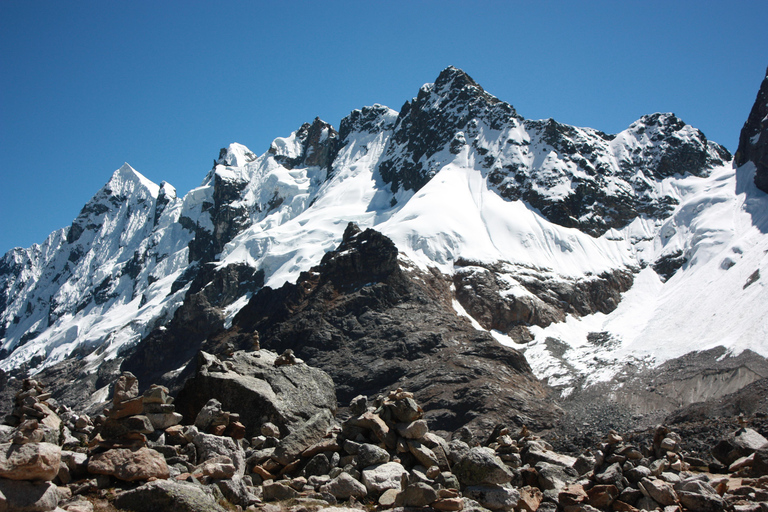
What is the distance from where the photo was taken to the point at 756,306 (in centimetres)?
11519

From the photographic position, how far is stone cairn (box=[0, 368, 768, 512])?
43.7 ft

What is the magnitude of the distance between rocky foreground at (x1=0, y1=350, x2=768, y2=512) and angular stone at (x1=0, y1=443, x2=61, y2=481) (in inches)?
0.9

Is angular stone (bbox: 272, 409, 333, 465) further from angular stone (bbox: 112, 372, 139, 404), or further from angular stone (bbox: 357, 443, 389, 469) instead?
angular stone (bbox: 112, 372, 139, 404)

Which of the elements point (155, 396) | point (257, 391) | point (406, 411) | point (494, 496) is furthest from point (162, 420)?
point (494, 496)

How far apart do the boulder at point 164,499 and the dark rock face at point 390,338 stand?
74.2 m

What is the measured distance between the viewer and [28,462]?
11.4 metres

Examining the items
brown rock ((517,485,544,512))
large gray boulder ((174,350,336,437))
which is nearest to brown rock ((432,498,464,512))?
brown rock ((517,485,544,512))

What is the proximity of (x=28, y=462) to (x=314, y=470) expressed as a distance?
886 centimetres

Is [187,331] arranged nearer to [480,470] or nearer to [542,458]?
[542,458]

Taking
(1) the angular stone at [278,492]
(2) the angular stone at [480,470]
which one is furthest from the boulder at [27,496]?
(2) the angular stone at [480,470]

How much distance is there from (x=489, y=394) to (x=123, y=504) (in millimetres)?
82973

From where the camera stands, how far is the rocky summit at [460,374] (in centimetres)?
1670

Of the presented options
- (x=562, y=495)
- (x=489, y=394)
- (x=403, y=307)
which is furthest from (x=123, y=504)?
(x=403, y=307)

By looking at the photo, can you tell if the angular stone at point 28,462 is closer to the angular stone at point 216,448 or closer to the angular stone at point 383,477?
the angular stone at point 216,448
